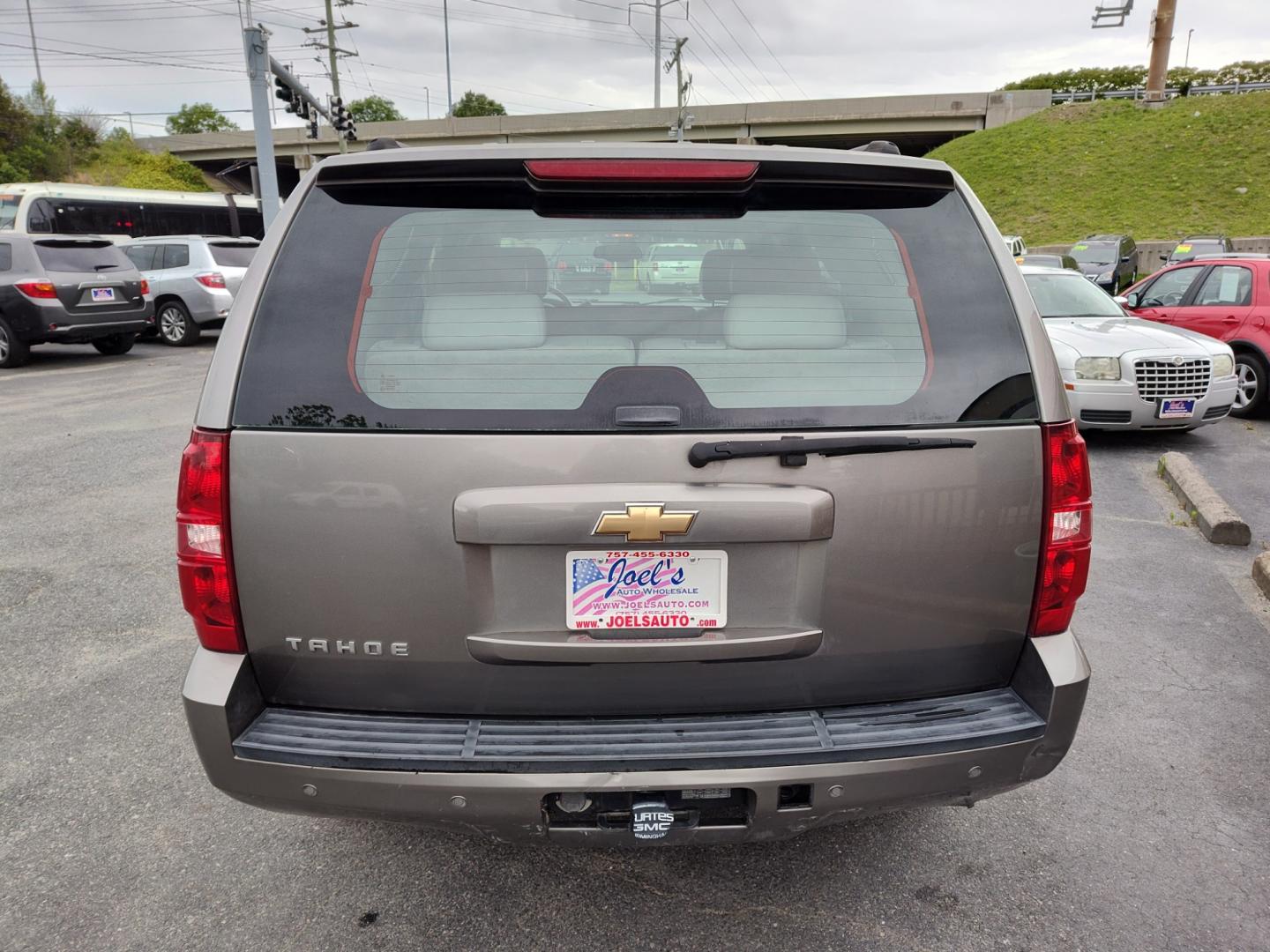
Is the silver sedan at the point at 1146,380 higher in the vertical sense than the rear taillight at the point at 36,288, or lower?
lower

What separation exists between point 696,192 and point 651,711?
1234 mm

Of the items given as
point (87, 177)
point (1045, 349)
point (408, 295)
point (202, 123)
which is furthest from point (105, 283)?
point (202, 123)

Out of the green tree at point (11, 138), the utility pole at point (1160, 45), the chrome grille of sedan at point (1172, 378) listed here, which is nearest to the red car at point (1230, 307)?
the chrome grille of sedan at point (1172, 378)

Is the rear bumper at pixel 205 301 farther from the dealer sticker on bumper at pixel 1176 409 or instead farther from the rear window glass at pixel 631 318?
the rear window glass at pixel 631 318

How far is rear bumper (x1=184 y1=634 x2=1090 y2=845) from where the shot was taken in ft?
6.25

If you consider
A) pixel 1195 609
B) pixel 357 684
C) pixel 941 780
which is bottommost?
pixel 1195 609

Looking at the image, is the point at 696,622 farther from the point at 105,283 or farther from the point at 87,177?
the point at 87,177

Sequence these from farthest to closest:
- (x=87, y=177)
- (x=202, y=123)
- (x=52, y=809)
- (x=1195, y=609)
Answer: (x=202, y=123), (x=87, y=177), (x=1195, y=609), (x=52, y=809)

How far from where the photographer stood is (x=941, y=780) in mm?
1985

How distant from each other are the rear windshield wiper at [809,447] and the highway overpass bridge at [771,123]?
55304mm

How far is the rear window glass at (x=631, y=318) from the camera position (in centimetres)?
198

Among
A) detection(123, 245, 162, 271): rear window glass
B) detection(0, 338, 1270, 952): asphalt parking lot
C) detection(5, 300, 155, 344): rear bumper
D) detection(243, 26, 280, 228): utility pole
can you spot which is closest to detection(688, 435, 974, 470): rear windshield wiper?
detection(0, 338, 1270, 952): asphalt parking lot

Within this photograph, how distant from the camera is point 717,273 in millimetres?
2189

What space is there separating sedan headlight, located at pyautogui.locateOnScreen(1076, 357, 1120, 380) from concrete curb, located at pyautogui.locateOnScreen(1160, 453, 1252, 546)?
3.03ft
